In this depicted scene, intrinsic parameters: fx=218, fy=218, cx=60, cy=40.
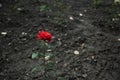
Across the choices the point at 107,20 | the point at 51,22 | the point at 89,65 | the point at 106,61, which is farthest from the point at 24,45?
the point at 107,20

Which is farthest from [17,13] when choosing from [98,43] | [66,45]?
[98,43]

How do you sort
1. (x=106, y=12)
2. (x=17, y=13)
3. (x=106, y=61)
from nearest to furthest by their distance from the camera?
1. (x=106, y=61)
2. (x=17, y=13)
3. (x=106, y=12)

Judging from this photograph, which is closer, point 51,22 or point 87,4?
point 51,22

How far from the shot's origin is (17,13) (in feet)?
13.5

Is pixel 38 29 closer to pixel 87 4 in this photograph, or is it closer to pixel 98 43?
pixel 98 43

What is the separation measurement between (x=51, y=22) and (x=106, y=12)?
1.25 meters

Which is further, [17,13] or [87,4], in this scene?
[87,4]

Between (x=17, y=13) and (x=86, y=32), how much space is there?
4.45 ft

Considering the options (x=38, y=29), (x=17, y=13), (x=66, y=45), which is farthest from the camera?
(x=17, y=13)

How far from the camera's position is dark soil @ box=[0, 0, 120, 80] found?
A: 2959 millimetres

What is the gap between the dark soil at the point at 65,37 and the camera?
2.96 meters

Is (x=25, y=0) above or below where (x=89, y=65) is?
above

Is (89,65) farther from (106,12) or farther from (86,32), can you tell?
(106,12)

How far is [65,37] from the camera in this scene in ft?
11.7
